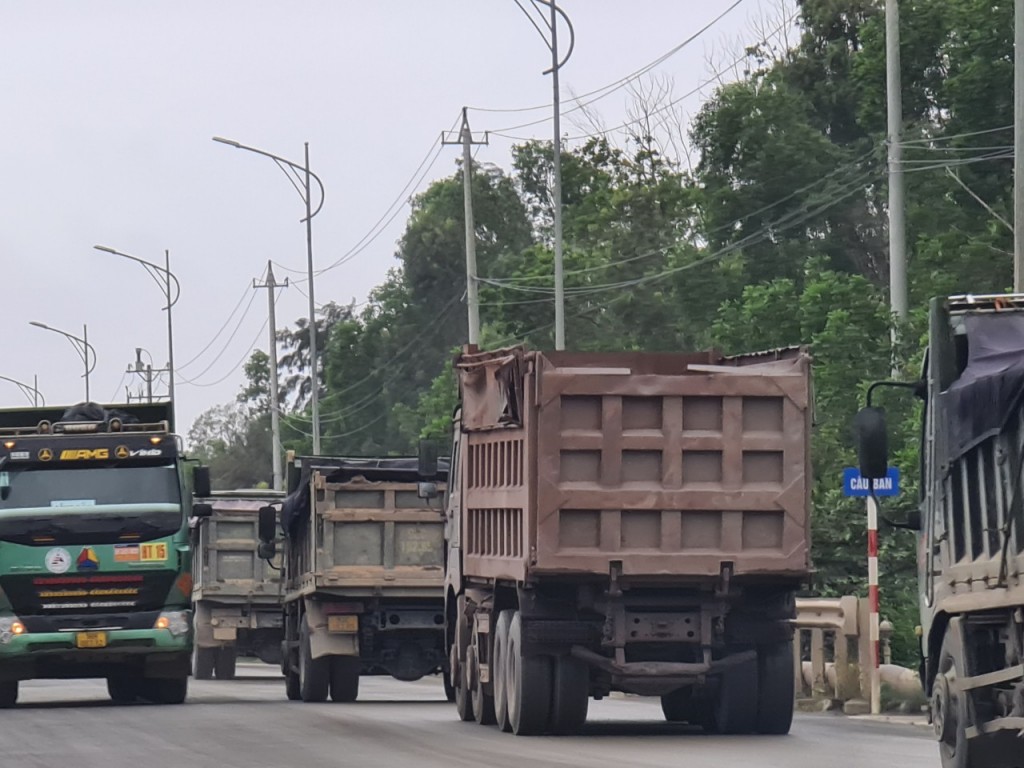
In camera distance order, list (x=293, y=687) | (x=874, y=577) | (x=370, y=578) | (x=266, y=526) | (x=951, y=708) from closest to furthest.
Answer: (x=951, y=708) → (x=874, y=577) → (x=370, y=578) → (x=266, y=526) → (x=293, y=687)

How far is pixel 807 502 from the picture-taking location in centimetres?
1780

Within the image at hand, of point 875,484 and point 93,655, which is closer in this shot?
point 875,484

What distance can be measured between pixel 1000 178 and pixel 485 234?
4670 centimetres

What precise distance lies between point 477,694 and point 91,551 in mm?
5589

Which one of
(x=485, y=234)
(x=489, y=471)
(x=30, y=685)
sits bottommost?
(x=30, y=685)

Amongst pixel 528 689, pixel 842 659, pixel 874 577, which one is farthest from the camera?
pixel 842 659

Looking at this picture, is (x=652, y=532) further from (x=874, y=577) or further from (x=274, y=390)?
(x=274, y=390)

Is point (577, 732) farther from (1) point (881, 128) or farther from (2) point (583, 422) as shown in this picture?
(1) point (881, 128)

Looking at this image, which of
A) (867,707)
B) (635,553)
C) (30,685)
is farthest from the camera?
(30,685)

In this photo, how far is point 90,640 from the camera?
24.2 meters

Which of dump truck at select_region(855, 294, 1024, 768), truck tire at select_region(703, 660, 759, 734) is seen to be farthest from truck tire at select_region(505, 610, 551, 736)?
dump truck at select_region(855, 294, 1024, 768)

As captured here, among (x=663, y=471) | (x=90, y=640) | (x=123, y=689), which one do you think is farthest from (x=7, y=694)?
(x=663, y=471)

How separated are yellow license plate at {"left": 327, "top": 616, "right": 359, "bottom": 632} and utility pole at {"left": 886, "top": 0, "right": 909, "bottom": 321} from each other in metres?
9.74

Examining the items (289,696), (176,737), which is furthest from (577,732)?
(289,696)
